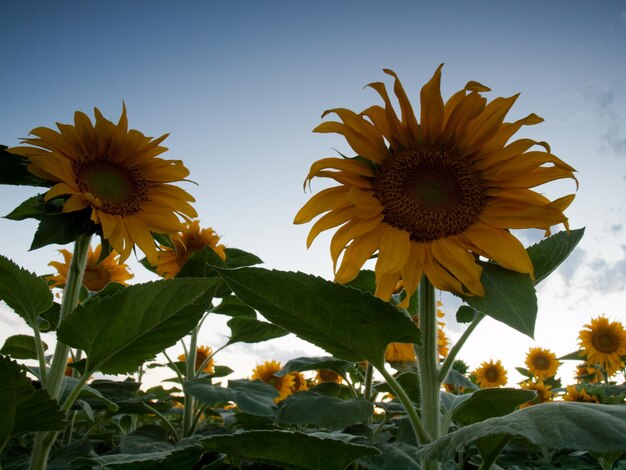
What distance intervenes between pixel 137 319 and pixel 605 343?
21.5ft

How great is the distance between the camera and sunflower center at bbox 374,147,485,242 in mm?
1651

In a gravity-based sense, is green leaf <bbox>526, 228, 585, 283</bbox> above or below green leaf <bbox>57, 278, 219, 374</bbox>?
above

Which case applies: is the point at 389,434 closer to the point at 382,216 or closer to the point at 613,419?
the point at 382,216

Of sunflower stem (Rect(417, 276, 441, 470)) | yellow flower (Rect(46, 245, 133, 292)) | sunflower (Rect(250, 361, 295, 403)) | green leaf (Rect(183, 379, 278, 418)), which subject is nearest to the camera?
sunflower stem (Rect(417, 276, 441, 470))

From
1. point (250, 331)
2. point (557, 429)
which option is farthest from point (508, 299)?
point (250, 331)

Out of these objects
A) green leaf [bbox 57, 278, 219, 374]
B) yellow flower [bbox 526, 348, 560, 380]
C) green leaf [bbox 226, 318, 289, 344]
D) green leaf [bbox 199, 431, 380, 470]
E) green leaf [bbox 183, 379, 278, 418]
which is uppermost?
yellow flower [bbox 526, 348, 560, 380]

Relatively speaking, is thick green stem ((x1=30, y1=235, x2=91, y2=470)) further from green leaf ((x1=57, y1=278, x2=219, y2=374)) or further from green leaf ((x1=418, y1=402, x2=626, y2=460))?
green leaf ((x1=418, y1=402, x2=626, y2=460))

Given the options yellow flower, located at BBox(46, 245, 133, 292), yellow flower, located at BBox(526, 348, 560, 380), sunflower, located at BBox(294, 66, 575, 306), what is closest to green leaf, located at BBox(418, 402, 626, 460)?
sunflower, located at BBox(294, 66, 575, 306)

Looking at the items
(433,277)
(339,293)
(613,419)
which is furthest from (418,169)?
(613,419)

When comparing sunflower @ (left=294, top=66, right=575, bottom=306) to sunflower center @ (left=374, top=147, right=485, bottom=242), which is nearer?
sunflower @ (left=294, top=66, right=575, bottom=306)

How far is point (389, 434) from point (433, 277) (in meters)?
1.91

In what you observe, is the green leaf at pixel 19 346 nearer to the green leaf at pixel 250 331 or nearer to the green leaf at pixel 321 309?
the green leaf at pixel 250 331

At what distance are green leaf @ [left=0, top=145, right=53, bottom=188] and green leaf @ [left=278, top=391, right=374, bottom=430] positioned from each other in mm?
1225

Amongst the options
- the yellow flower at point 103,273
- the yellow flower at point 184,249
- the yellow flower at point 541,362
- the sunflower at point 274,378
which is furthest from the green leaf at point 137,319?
the yellow flower at point 541,362
